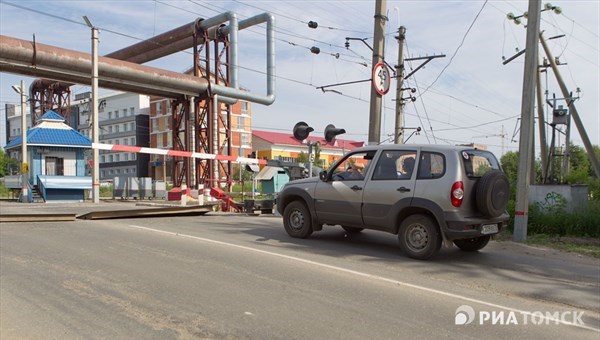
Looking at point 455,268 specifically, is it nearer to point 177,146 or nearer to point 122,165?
point 177,146

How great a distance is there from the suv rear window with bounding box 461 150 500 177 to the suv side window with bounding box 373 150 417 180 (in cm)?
82

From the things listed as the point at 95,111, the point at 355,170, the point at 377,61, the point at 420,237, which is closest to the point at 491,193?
the point at 420,237

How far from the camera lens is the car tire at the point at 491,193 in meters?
7.21

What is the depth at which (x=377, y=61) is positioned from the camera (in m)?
15.2

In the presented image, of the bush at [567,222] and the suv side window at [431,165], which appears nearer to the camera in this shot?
the suv side window at [431,165]

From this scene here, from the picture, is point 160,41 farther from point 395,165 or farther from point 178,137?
point 395,165

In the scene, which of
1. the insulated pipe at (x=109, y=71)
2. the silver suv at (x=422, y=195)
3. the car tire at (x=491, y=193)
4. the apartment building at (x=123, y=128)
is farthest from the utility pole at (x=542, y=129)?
the apartment building at (x=123, y=128)

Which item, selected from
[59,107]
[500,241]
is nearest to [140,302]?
[500,241]

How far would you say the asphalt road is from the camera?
176 inches

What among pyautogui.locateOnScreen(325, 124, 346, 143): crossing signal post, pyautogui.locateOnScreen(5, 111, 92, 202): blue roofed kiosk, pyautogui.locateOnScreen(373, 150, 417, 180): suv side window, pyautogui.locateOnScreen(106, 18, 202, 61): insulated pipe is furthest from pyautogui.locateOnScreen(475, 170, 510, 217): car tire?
pyautogui.locateOnScreen(106, 18, 202, 61): insulated pipe

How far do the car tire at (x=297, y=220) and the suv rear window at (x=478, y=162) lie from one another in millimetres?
3186

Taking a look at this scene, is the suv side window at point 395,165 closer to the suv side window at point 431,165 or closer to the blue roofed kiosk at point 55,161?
the suv side window at point 431,165

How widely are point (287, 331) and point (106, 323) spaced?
1798 mm

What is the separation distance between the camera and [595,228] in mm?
11023
